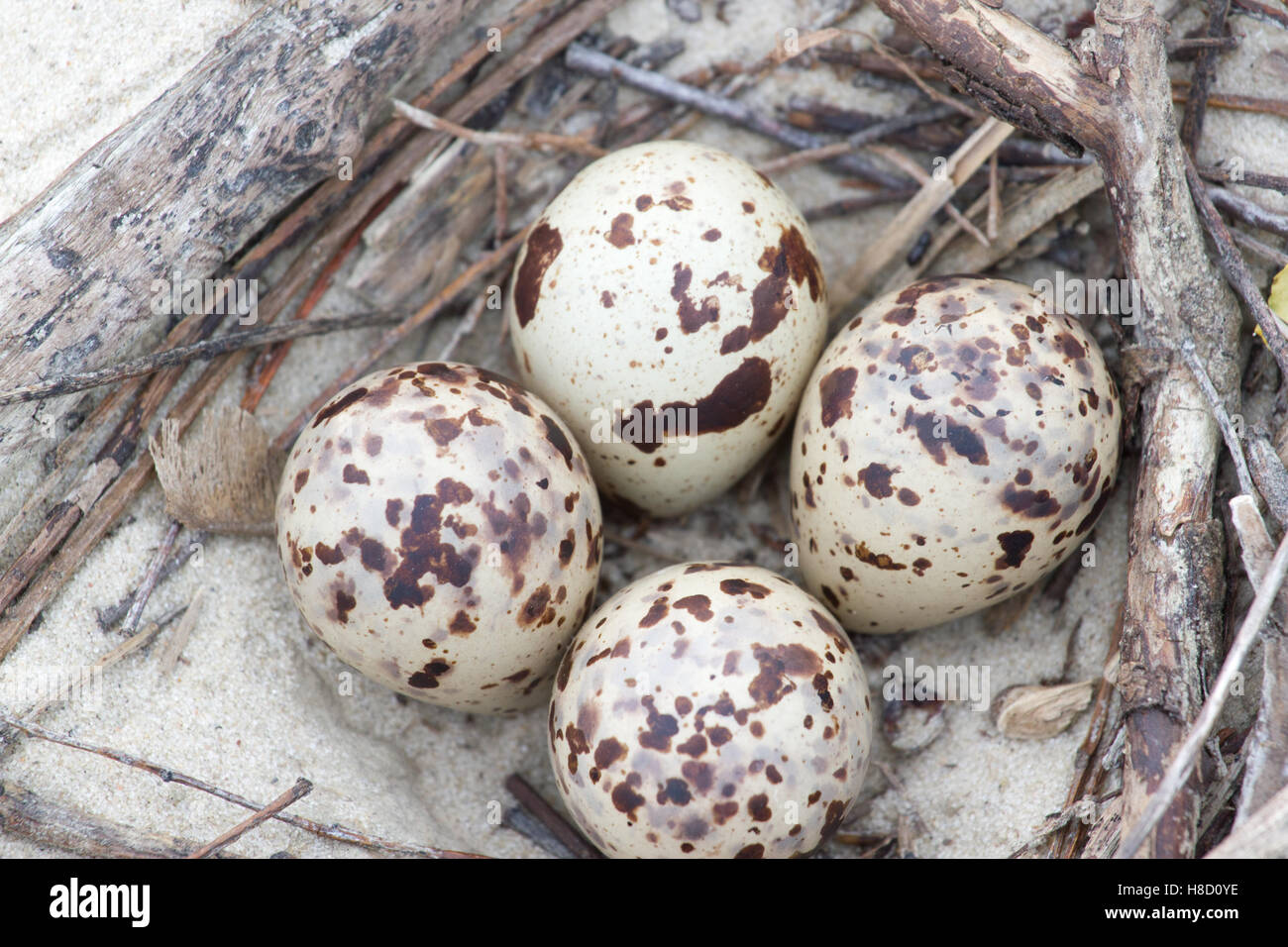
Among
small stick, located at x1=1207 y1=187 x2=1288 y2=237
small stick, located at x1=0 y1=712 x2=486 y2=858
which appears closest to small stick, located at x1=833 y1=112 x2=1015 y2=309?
small stick, located at x1=1207 y1=187 x2=1288 y2=237

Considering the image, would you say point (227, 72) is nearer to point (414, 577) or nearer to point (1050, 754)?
point (414, 577)

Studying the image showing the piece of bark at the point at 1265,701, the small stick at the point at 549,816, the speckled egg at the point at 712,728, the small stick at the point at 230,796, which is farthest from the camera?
A: the small stick at the point at 549,816

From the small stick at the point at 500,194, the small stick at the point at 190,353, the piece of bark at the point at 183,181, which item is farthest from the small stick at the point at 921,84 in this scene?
the small stick at the point at 190,353

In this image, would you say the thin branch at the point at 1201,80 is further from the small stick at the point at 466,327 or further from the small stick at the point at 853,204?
the small stick at the point at 466,327

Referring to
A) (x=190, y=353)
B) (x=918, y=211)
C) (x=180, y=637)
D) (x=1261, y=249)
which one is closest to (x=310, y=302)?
(x=190, y=353)

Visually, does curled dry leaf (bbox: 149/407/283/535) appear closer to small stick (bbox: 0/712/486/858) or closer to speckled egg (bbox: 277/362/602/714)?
speckled egg (bbox: 277/362/602/714)
